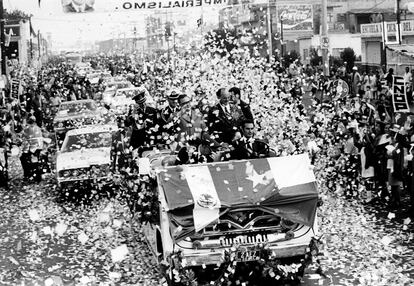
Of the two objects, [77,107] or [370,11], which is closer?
[77,107]

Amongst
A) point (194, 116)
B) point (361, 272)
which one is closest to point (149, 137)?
point (194, 116)

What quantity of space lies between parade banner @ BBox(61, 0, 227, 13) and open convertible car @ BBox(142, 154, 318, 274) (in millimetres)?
17593

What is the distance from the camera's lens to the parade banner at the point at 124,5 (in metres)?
26.1

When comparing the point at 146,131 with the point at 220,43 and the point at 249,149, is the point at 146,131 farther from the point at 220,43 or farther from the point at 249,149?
the point at 220,43

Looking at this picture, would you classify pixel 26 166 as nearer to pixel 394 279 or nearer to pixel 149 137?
pixel 149 137

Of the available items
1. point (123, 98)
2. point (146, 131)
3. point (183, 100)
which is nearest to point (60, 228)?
point (146, 131)

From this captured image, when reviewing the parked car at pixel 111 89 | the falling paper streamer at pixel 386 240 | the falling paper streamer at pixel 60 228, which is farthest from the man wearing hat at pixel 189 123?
the parked car at pixel 111 89

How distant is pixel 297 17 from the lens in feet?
186

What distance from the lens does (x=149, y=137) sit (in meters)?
12.2

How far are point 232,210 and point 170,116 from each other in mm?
4355

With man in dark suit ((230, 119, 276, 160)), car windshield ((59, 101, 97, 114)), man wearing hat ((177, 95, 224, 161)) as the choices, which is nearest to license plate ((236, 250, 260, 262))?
man in dark suit ((230, 119, 276, 160))

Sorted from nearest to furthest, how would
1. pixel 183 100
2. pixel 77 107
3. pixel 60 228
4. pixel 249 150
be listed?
pixel 249 150 → pixel 183 100 → pixel 60 228 → pixel 77 107

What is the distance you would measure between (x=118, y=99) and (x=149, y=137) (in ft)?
64.8

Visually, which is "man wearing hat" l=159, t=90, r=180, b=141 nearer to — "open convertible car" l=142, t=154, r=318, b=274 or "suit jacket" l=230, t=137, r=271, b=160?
"suit jacket" l=230, t=137, r=271, b=160
